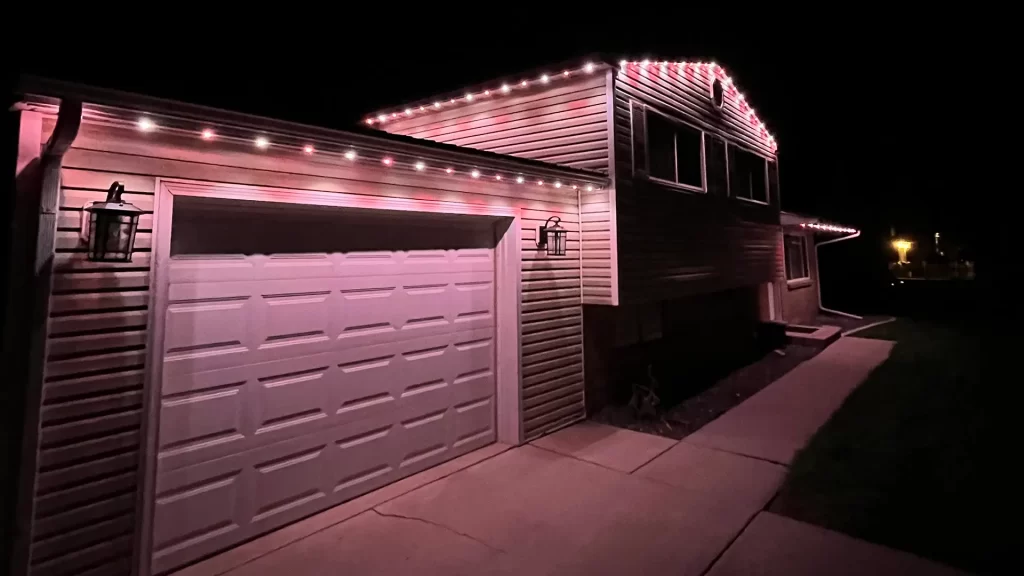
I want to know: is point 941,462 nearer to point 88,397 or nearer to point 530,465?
point 530,465

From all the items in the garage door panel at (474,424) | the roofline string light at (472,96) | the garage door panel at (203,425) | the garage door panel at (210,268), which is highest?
the roofline string light at (472,96)

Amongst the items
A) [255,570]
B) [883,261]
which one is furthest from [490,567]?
[883,261]

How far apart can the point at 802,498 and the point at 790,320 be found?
443 inches

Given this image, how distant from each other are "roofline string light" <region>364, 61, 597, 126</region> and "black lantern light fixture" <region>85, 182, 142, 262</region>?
4916 mm

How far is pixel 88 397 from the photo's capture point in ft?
9.69

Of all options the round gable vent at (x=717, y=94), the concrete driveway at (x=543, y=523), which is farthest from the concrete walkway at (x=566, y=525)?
the round gable vent at (x=717, y=94)

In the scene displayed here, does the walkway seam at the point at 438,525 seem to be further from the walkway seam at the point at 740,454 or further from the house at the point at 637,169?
the walkway seam at the point at 740,454

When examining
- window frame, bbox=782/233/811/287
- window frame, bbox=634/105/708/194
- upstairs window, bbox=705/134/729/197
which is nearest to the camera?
window frame, bbox=634/105/708/194

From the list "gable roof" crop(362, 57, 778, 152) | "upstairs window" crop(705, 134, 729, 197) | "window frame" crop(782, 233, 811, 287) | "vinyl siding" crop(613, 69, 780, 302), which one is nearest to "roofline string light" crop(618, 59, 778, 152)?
"gable roof" crop(362, 57, 778, 152)

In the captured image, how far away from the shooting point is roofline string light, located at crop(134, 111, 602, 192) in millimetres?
3139

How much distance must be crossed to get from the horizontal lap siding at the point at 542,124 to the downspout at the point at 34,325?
5007mm

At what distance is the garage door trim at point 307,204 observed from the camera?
3.19 meters

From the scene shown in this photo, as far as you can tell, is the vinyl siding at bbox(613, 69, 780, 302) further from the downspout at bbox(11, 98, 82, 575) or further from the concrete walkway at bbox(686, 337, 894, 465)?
the downspout at bbox(11, 98, 82, 575)

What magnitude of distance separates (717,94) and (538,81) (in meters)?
3.97
